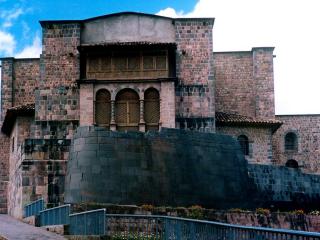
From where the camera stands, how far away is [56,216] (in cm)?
2050

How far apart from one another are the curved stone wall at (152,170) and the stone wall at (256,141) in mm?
11526

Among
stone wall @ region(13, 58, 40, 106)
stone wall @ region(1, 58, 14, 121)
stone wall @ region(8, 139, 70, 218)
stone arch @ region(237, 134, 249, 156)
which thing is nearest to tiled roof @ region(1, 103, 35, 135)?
stone wall @ region(1, 58, 14, 121)

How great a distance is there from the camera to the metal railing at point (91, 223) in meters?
16.7

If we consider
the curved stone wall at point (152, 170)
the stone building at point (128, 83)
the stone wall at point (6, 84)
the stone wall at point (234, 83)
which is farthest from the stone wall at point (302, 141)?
A: the curved stone wall at point (152, 170)

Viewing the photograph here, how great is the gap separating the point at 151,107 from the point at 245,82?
11.6 m

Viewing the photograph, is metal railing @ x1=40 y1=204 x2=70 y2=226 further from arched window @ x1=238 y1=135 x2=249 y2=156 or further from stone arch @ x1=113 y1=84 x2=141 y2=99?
arched window @ x1=238 y1=135 x2=249 y2=156

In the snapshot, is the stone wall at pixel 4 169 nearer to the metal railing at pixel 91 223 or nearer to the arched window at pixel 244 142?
the arched window at pixel 244 142

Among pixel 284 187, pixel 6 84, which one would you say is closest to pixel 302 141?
pixel 284 187

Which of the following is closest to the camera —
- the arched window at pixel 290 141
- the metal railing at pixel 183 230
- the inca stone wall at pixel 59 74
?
the metal railing at pixel 183 230

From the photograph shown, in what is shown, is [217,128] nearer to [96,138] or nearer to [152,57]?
[152,57]

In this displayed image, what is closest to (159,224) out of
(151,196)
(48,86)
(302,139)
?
(151,196)

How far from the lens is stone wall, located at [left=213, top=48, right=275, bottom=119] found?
4662cm

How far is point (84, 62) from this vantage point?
39.8 metres

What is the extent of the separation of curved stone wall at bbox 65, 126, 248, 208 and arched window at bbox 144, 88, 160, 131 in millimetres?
9006
